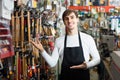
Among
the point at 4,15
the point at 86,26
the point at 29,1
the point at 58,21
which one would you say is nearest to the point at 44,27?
the point at 29,1

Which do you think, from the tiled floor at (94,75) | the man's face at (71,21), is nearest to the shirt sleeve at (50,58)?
the man's face at (71,21)

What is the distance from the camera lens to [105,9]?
18.9 ft

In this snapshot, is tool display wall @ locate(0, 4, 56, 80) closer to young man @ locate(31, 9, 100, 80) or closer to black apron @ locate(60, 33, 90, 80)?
young man @ locate(31, 9, 100, 80)

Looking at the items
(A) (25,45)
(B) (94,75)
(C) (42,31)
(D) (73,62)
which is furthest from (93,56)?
(B) (94,75)

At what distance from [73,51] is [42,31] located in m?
1.18

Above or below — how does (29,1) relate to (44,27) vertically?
above

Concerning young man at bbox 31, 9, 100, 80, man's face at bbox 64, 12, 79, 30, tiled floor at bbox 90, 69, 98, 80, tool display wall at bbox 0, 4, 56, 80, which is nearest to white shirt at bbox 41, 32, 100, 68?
young man at bbox 31, 9, 100, 80

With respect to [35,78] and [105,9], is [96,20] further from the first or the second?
[35,78]

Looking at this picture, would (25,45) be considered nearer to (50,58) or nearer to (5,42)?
(50,58)

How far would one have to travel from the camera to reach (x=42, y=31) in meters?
3.68

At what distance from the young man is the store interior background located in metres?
0.29

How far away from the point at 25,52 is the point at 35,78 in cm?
49

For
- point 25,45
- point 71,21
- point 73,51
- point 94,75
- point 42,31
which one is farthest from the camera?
point 94,75

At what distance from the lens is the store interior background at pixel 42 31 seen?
7.63 feet
